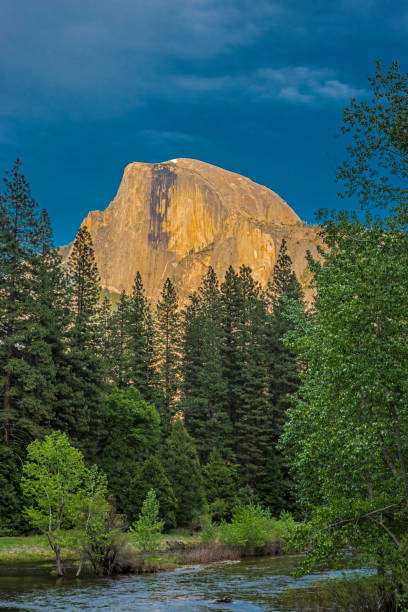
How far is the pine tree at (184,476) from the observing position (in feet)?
177

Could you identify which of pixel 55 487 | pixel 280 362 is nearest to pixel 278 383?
pixel 280 362

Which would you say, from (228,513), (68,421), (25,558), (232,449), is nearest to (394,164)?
(25,558)

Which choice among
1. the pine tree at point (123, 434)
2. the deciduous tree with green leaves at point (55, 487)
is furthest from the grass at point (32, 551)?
the pine tree at point (123, 434)

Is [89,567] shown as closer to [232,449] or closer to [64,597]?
A: [64,597]

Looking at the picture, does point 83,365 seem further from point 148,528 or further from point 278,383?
point 278,383

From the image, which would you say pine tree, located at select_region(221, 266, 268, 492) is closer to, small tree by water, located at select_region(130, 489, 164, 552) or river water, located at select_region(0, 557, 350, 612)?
small tree by water, located at select_region(130, 489, 164, 552)

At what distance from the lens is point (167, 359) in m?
79.0

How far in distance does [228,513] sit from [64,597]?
117 feet

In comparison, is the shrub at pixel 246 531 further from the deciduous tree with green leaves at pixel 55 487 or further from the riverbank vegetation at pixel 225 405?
the deciduous tree with green leaves at pixel 55 487

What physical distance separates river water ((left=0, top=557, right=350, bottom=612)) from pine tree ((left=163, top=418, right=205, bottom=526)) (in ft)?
62.5

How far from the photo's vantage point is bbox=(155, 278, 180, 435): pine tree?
73.7 meters

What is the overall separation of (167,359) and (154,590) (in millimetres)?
52826

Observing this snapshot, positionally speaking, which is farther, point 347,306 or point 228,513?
point 228,513

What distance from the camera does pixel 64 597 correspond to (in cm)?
2381
